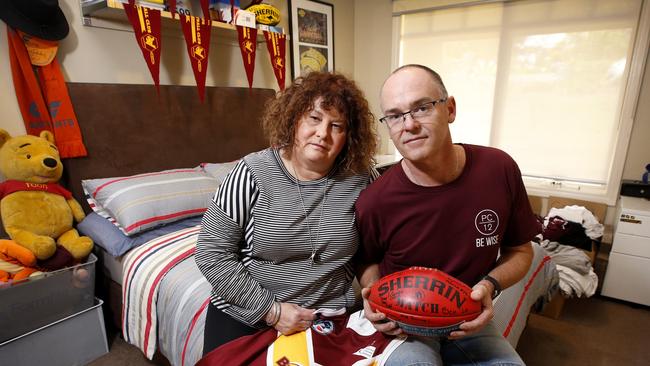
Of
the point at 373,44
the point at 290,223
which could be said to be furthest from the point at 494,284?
the point at 373,44

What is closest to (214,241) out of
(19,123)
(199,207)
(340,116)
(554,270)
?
(340,116)

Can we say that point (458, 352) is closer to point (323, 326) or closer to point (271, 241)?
point (323, 326)

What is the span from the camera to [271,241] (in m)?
1.07

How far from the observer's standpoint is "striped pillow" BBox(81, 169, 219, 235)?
1.77 m

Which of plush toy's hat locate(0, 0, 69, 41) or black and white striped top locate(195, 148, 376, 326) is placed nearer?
black and white striped top locate(195, 148, 376, 326)

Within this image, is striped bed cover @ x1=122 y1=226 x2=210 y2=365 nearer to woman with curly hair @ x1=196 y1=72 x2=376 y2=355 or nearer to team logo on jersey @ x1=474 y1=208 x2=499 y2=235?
woman with curly hair @ x1=196 y1=72 x2=376 y2=355

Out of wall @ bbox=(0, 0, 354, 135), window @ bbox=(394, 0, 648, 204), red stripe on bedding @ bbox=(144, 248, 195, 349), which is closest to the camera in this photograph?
red stripe on bedding @ bbox=(144, 248, 195, 349)

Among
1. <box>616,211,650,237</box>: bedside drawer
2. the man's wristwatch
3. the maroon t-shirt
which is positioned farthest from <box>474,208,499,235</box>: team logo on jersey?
<box>616,211,650,237</box>: bedside drawer

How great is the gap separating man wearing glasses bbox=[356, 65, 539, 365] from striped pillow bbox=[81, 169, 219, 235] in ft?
3.91

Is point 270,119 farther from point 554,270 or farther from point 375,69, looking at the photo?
point 375,69

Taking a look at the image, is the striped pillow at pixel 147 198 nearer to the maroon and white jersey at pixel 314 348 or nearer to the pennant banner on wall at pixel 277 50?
the maroon and white jersey at pixel 314 348

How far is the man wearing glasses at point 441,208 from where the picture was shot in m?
0.99

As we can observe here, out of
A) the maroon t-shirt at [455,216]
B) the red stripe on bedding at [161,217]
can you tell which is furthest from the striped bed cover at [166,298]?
the maroon t-shirt at [455,216]

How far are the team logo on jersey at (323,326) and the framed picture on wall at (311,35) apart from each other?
91.6 inches
